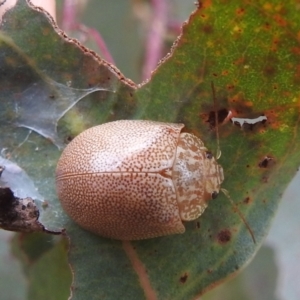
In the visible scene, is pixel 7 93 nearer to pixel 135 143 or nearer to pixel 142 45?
pixel 135 143

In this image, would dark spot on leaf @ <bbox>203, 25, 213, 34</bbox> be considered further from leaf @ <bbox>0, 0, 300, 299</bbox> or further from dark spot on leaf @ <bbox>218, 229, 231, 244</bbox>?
dark spot on leaf @ <bbox>218, 229, 231, 244</bbox>

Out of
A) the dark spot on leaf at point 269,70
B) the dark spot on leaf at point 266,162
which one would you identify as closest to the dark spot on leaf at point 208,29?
the dark spot on leaf at point 269,70

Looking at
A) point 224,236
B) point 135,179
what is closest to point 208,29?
point 135,179

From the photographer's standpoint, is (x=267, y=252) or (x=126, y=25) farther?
(x=126, y=25)

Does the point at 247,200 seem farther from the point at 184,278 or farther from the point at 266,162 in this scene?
the point at 184,278

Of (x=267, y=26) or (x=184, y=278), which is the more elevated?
(x=267, y=26)

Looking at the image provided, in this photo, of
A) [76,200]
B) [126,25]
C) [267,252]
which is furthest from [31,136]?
[126,25]
